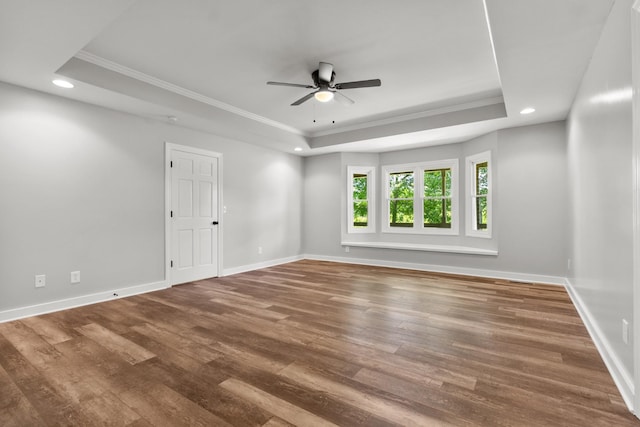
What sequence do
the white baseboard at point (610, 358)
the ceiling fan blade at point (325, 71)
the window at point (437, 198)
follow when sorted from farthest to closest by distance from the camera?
the window at point (437, 198) → the ceiling fan blade at point (325, 71) → the white baseboard at point (610, 358)

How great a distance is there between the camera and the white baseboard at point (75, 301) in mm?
3237

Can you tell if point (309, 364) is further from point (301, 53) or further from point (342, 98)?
point (342, 98)

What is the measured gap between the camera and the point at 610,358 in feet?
6.97

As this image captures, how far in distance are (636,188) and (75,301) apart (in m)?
5.12

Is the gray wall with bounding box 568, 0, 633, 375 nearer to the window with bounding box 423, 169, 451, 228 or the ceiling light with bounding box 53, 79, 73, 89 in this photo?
the window with bounding box 423, 169, 451, 228

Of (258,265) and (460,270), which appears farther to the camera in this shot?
(258,265)

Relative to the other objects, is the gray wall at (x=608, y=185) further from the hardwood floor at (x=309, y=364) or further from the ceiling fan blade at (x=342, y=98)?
the ceiling fan blade at (x=342, y=98)

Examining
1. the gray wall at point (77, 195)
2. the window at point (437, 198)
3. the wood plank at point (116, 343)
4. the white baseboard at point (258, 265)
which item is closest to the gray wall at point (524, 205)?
the window at point (437, 198)

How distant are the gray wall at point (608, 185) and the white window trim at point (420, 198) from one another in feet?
9.05

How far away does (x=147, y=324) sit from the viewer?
306cm

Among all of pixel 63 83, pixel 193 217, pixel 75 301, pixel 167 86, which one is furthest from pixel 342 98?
pixel 75 301

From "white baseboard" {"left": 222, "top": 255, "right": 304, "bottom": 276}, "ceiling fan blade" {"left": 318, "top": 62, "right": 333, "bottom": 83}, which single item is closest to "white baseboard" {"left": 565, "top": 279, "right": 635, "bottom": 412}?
"ceiling fan blade" {"left": 318, "top": 62, "right": 333, "bottom": 83}

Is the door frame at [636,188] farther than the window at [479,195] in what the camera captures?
No

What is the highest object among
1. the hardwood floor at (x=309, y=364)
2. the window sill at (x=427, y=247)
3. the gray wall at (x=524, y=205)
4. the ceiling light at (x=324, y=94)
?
the ceiling light at (x=324, y=94)
